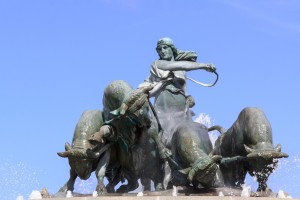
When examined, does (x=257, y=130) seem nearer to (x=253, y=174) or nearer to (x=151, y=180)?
(x=253, y=174)

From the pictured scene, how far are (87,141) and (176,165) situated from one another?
1509 millimetres

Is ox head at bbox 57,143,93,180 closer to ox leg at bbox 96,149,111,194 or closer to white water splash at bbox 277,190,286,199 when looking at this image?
ox leg at bbox 96,149,111,194

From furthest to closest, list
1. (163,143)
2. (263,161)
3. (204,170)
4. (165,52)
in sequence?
(165,52), (163,143), (263,161), (204,170)

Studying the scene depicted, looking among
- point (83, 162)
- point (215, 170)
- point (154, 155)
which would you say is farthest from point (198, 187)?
point (83, 162)

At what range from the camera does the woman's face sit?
1306cm

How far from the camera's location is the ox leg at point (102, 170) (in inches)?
457

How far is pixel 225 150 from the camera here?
12.1 m

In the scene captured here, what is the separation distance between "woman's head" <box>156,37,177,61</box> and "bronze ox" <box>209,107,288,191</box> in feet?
6.08

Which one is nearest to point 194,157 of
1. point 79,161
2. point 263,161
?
point 263,161

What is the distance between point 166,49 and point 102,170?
264 centimetres

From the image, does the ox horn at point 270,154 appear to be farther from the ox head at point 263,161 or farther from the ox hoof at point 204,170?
the ox hoof at point 204,170

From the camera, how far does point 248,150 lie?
11.1 meters

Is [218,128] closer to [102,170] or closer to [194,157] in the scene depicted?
[194,157]

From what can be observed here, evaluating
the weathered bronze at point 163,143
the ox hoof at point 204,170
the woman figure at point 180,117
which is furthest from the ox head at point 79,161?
the ox hoof at point 204,170
